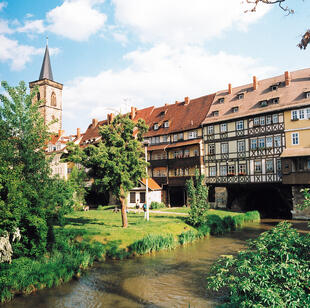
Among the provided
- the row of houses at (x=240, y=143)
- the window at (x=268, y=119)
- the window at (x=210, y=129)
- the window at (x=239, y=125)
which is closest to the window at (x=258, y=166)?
the row of houses at (x=240, y=143)

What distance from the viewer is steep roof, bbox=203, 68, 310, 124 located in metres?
28.1

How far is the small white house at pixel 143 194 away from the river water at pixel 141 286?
755 inches

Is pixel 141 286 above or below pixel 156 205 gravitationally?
below

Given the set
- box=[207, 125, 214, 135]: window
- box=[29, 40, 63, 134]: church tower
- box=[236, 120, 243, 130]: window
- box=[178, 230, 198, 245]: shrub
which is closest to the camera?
box=[178, 230, 198, 245]: shrub

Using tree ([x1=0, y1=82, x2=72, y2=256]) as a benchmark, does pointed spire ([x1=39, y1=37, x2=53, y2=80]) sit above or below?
above

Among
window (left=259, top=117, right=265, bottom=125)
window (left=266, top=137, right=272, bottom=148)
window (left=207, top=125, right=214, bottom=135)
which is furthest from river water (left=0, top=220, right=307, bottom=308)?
window (left=207, top=125, right=214, bottom=135)

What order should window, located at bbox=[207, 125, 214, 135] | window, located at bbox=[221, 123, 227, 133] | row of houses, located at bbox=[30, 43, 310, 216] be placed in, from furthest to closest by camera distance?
window, located at bbox=[207, 125, 214, 135] < window, located at bbox=[221, 123, 227, 133] < row of houses, located at bbox=[30, 43, 310, 216]

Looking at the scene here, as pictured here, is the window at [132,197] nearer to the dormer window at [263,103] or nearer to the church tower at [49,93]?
the dormer window at [263,103]

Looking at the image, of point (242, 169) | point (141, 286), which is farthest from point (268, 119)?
point (141, 286)

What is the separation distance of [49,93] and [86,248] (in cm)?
5586

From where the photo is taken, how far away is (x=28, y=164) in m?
13.6

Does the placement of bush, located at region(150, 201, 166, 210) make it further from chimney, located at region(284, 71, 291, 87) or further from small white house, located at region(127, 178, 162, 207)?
chimney, located at region(284, 71, 291, 87)

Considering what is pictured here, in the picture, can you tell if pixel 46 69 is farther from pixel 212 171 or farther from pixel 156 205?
pixel 212 171

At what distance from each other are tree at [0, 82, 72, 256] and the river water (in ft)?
9.12
